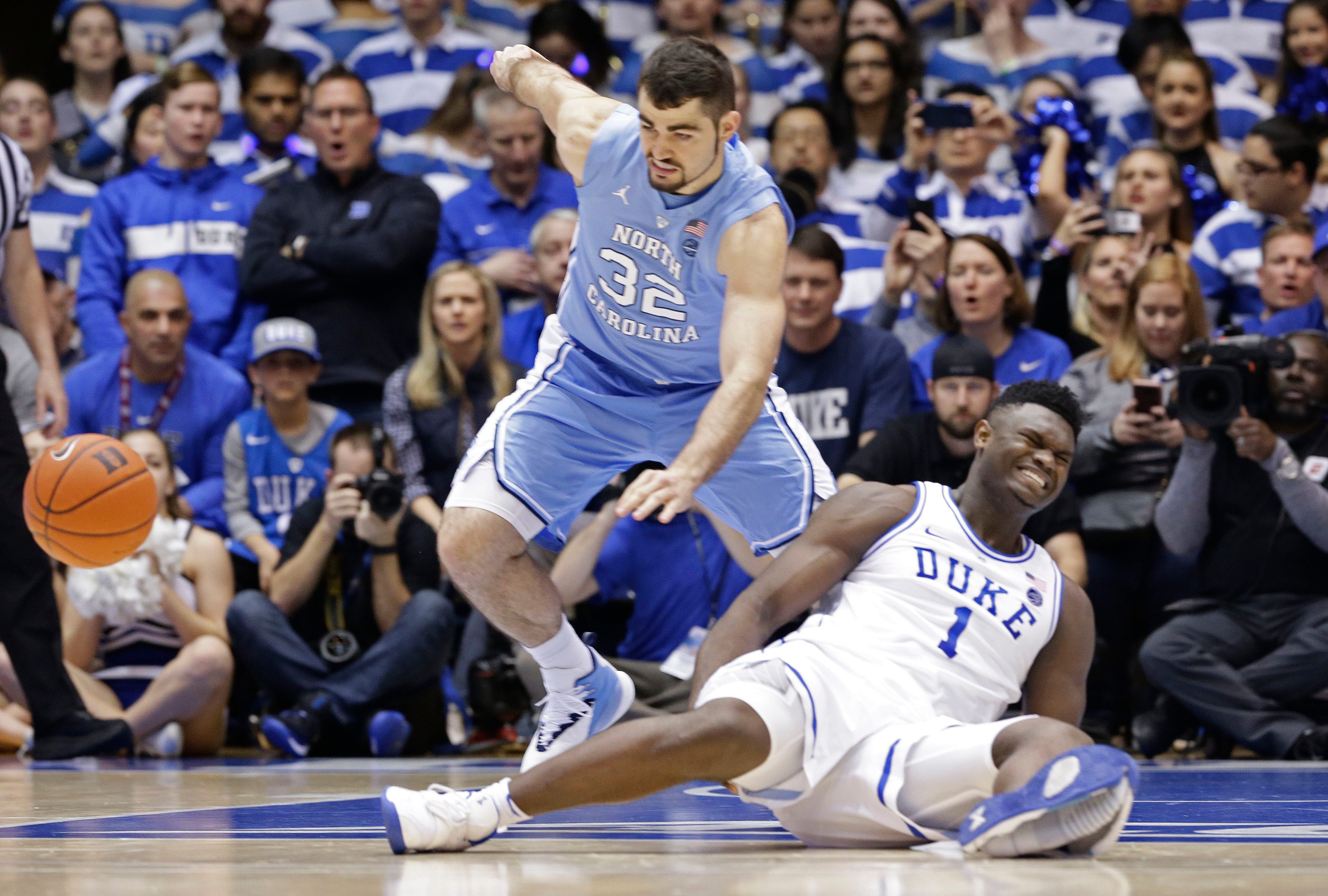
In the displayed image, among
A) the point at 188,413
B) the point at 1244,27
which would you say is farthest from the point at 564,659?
the point at 1244,27

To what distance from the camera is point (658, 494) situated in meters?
3.08

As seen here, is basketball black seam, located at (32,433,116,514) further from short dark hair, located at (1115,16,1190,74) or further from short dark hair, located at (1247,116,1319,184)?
short dark hair, located at (1115,16,1190,74)

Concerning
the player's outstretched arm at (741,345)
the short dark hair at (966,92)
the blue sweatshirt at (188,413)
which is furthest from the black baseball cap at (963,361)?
the blue sweatshirt at (188,413)

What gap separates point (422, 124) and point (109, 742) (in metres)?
4.77

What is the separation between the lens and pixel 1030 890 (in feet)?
7.41

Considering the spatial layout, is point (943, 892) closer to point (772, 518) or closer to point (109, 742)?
point (772, 518)

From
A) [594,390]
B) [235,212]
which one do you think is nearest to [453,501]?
[594,390]

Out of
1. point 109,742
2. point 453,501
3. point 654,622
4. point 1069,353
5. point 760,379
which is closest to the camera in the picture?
point 760,379

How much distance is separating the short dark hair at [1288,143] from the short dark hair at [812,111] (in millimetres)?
2098

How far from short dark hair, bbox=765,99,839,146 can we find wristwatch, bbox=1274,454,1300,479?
122 inches

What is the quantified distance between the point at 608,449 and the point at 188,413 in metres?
3.81

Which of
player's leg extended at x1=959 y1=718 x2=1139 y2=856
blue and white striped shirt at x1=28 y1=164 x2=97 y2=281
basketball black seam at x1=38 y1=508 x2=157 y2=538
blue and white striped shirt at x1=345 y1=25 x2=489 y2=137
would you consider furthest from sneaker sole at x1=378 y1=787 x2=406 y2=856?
blue and white striped shirt at x1=345 y1=25 x2=489 y2=137

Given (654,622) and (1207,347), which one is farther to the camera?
(654,622)

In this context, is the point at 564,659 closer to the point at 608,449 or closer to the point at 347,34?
the point at 608,449
